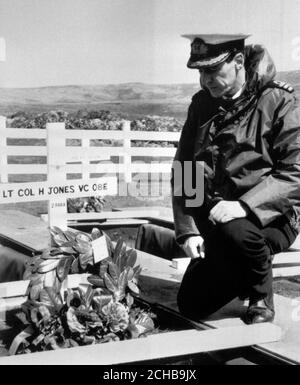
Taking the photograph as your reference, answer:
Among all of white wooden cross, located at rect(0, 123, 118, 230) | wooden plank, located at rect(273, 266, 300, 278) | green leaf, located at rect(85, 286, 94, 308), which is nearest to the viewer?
green leaf, located at rect(85, 286, 94, 308)

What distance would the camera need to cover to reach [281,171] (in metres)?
2.22

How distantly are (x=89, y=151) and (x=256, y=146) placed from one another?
843 mm

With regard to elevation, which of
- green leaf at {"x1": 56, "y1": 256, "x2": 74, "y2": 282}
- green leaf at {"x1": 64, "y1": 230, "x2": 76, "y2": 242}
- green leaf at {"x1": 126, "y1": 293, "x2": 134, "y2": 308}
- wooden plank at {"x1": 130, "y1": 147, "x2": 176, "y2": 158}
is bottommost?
→ green leaf at {"x1": 126, "y1": 293, "x2": 134, "y2": 308}

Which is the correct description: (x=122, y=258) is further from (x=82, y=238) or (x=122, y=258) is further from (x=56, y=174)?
(x=56, y=174)

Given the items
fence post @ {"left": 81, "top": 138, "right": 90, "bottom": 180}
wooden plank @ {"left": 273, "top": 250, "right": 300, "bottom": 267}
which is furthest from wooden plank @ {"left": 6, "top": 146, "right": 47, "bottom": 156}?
wooden plank @ {"left": 273, "top": 250, "right": 300, "bottom": 267}

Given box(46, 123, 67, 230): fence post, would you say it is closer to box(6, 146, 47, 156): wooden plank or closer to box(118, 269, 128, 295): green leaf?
box(6, 146, 47, 156): wooden plank

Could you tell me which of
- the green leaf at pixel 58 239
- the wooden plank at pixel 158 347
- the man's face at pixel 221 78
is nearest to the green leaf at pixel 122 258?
the green leaf at pixel 58 239

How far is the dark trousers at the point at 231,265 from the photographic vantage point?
2.24 m

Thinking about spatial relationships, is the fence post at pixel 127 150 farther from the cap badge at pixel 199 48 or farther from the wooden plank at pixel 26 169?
the wooden plank at pixel 26 169

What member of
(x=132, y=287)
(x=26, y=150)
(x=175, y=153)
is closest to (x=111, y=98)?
(x=175, y=153)

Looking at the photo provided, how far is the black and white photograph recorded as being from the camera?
2139 millimetres

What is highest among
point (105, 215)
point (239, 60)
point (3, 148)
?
point (239, 60)

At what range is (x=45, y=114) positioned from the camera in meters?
2.35

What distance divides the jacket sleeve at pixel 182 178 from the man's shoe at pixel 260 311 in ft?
1.12
